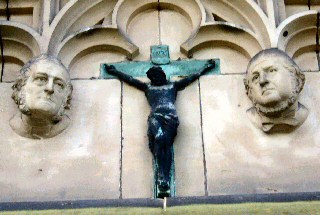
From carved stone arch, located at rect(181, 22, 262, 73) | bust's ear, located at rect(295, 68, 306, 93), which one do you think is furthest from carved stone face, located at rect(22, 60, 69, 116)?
bust's ear, located at rect(295, 68, 306, 93)

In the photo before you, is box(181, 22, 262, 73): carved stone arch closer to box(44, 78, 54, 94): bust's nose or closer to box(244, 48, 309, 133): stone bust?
box(244, 48, 309, 133): stone bust

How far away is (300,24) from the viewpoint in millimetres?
6406

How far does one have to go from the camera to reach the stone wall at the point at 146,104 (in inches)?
226

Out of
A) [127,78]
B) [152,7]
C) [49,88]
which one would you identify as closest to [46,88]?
[49,88]

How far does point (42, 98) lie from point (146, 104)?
69 cm

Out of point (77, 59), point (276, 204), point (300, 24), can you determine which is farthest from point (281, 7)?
point (276, 204)

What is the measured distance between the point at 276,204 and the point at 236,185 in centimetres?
66

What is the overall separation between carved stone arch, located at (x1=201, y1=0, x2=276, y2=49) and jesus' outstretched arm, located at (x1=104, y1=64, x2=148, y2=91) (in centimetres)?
78

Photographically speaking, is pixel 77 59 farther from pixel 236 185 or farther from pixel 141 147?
pixel 236 185

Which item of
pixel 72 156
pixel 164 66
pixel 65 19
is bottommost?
pixel 72 156

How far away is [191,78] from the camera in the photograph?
6.17 metres

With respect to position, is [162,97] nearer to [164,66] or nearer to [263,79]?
[164,66]

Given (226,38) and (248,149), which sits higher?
(226,38)

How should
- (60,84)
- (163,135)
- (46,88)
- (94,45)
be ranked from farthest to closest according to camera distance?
(94,45), (60,84), (46,88), (163,135)
